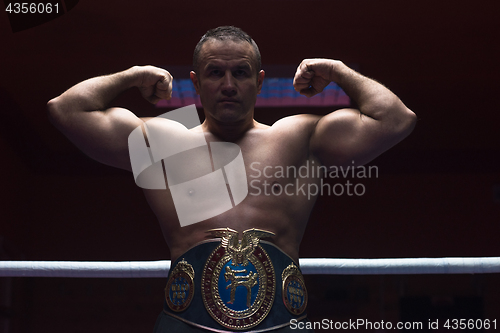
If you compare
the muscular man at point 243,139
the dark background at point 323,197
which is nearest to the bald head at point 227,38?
the muscular man at point 243,139

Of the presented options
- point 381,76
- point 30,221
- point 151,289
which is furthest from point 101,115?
point 30,221

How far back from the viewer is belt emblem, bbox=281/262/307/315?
0.89 m

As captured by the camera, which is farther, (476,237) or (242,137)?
(476,237)

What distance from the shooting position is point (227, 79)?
0.95 meters

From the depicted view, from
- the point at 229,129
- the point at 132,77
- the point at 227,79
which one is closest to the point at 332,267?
the point at 229,129

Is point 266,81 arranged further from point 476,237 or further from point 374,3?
point 476,237

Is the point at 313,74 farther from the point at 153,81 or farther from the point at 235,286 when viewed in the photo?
→ the point at 235,286

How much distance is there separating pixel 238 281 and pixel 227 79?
404 mm

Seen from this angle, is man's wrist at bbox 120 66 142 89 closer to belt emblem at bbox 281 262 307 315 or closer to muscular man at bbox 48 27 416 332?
muscular man at bbox 48 27 416 332

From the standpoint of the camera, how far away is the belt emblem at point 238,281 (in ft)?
2.82

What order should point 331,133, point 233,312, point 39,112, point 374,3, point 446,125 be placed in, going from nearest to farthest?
point 233,312 → point 331,133 → point 374,3 → point 39,112 → point 446,125

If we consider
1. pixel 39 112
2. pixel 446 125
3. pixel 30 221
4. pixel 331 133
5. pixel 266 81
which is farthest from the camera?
pixel 30 221

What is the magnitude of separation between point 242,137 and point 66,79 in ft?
5.18

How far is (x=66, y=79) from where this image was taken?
90.0 inches
